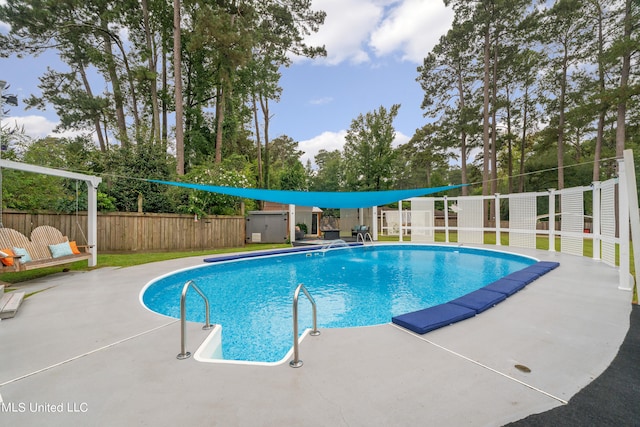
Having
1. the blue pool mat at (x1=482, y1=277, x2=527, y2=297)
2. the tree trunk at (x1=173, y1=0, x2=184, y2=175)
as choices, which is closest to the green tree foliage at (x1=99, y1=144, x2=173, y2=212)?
the tree trunk at (x1=173, y1=0, x2=184, y2=175)

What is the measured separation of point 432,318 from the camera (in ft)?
9.82

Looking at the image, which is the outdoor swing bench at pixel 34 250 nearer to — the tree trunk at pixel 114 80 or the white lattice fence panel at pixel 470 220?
the tree trunk at pixel 114 80

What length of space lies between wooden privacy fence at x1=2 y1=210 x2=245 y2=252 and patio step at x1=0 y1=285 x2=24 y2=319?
281 centimetres

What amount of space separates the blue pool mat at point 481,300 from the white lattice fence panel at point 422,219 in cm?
881

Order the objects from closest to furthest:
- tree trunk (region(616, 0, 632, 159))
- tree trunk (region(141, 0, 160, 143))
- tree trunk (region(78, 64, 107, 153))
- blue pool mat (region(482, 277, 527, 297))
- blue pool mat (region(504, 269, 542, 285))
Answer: blue pool mat (region(482, 277, 527, 297)) < blue pool mat (region(504, 269, 542, 285)) < tree trunk (region(616, 0, 632, 159)) < tree trunk (region(141, 0, 160, 143)) < tree trunk (region(78, 64, 107, 153))

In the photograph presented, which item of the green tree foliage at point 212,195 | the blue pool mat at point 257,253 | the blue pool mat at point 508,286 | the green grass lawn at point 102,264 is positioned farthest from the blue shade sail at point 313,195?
the blue pool mat at point 508,286

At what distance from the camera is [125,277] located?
17.6 ft

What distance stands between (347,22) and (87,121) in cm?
1317

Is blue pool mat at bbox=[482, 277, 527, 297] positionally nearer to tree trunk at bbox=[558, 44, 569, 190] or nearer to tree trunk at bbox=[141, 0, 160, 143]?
tree trunk at bbox=[141, 0, 160, 143]

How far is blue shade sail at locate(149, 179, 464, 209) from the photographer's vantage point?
655 cm

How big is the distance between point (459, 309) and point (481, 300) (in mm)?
583

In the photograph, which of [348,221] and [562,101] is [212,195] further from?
[562,101]

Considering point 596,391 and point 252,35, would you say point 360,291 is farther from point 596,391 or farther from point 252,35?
point 252,35

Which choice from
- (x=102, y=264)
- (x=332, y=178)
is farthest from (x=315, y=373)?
(x=332, y=178)
